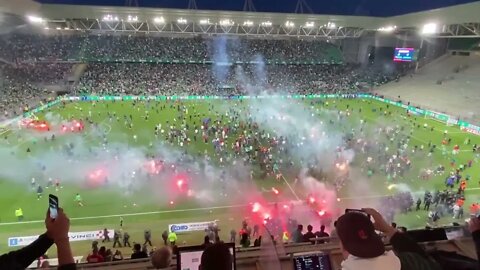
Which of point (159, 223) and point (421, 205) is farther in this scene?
point (421, 205)

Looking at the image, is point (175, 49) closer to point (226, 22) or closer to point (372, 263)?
point (226, 22)

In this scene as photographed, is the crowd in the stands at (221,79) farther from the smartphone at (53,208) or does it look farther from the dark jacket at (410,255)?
the dark jacket at (410,255)

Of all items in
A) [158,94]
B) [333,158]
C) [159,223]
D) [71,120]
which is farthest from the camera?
[158,94]

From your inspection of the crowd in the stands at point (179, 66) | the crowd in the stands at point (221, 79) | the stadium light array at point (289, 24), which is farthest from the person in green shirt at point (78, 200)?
the crowd in the stands at point (221, 79)

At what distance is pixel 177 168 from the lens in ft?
61.6

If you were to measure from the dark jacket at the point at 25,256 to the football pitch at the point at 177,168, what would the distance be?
9.68m

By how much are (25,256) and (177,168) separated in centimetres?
1674

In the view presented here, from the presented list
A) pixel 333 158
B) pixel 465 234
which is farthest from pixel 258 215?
pixel 465 234

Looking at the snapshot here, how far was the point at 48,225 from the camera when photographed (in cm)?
221

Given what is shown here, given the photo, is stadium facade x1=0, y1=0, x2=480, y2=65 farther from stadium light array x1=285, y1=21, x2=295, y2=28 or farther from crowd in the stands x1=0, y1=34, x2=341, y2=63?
crowd in the stands x1=0, y1=34, x2=341, y2=63

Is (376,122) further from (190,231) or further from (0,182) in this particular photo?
(0,182)

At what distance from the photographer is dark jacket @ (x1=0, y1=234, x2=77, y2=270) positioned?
205cm

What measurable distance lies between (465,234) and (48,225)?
4359mm

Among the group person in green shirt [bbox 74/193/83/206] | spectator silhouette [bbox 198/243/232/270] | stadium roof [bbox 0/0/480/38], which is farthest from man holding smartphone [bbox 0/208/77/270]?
stadium roof [bbox 0/0/480/38]
